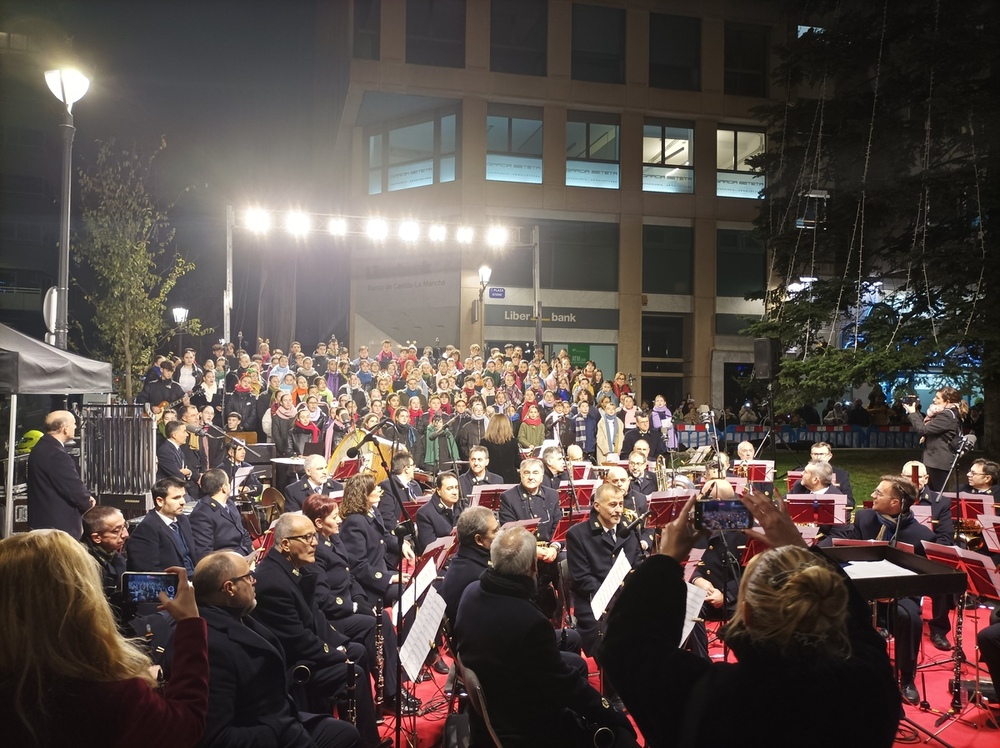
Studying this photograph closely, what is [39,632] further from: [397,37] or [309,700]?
[397,37]

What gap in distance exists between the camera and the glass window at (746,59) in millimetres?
31859

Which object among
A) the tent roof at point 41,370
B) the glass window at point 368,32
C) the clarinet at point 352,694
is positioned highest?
the glass window at point 368,32

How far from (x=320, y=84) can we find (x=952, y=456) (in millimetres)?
35400

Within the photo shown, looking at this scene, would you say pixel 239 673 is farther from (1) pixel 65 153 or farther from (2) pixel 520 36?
(2) pixel 520 36

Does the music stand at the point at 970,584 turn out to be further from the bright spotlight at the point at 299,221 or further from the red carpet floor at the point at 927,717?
the bright spotlight at the point at 299,221

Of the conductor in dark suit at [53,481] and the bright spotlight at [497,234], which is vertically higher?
the bright spotlight at [497,234]

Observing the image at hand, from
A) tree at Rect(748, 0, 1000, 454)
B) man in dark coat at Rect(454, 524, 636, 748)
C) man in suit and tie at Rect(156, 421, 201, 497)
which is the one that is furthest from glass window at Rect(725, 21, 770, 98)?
man in dark coat at Rect(454, 524, 636, 748)

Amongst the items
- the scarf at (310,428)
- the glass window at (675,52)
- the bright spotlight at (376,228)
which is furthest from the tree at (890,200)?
the glass window at (675,52)

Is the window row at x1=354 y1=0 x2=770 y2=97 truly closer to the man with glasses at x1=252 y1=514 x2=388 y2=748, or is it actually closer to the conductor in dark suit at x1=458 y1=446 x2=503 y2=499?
the conductor in dark suit at x1=458 y1=446 x2=503 y2=499

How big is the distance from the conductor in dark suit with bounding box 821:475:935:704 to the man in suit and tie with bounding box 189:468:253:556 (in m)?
5.91

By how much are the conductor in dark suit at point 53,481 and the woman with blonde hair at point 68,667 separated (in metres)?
6.36

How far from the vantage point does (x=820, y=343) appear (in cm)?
1680

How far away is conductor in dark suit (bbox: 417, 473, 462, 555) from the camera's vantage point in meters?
8.33

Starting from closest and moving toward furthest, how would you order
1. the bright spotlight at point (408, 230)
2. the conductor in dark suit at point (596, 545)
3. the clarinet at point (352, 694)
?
the clarinet at point (352, 694)
the conductor in dark suit at point (596, 545)
the bright spotlight at point (408, 230)
